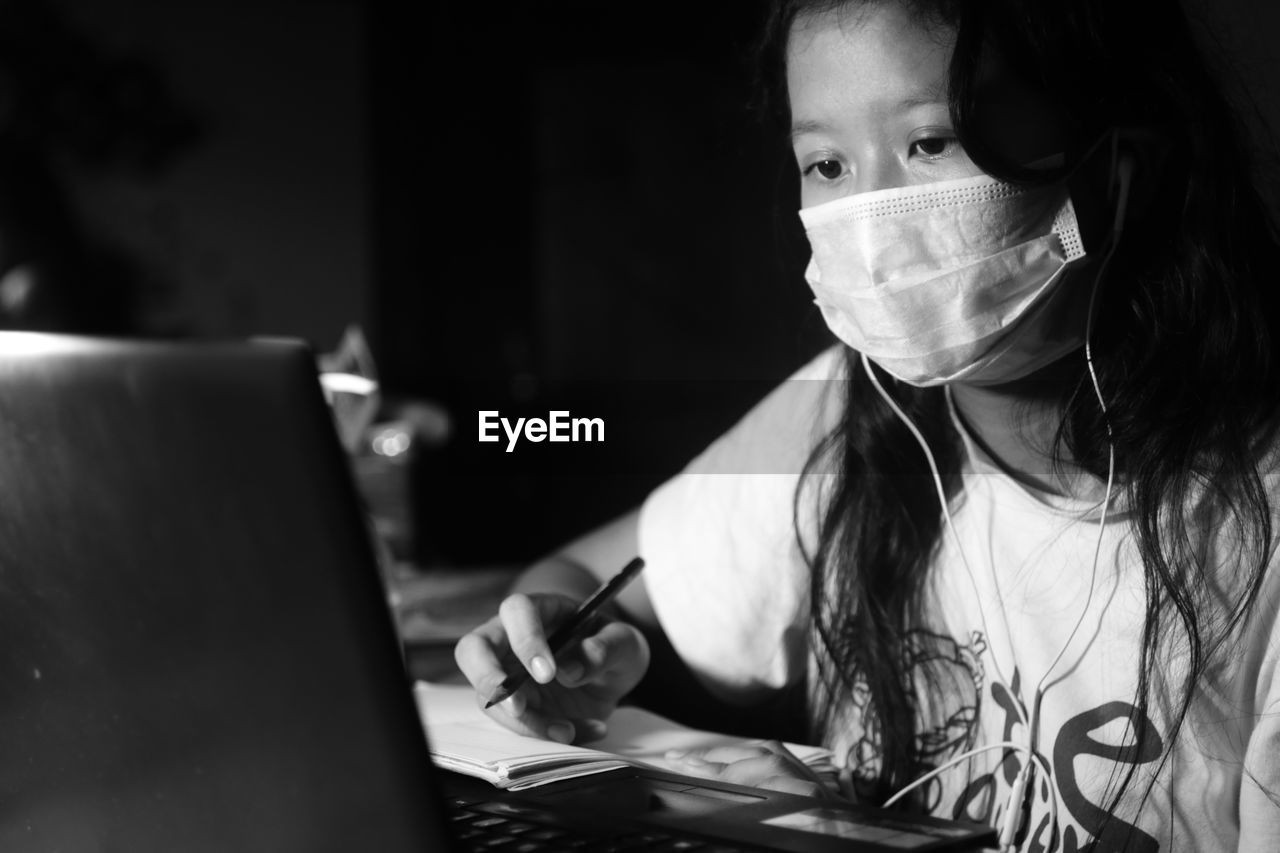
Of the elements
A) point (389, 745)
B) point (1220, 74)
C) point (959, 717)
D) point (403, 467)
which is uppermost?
point (1220, 74)

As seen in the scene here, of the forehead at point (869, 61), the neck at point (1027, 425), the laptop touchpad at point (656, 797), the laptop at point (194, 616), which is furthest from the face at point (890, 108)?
the laptop at point (194, 616)

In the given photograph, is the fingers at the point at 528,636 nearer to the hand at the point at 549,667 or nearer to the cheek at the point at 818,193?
the hand at the point at 549,667

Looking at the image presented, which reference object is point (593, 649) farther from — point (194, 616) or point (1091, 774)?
point (194, 616)

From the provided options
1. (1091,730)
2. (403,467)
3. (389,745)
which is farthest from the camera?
(403,467)

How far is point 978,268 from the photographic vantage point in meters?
0.83

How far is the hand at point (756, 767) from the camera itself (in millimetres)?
708

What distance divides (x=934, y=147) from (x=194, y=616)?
0.58 m

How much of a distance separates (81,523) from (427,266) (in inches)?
121

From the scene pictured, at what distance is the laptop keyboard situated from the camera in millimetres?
542

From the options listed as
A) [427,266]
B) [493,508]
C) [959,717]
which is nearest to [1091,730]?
[959,717]

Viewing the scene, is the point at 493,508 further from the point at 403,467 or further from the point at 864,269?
the point at 864,269

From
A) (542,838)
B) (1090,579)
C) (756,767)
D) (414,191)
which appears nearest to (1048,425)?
(1090,579)

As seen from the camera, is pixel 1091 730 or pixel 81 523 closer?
pixel 81 523

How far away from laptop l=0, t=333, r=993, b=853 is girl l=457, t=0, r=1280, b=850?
35cm
